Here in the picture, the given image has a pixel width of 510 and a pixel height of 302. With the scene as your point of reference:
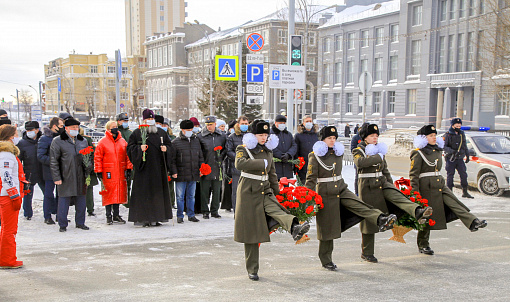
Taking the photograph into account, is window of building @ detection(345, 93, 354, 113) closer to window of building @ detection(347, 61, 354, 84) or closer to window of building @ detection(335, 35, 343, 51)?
window of building @ detection(347, 61, 354, 84)

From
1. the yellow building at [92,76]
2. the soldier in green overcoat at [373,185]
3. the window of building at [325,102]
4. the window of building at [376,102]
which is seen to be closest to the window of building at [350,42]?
the window of building at [376,102]

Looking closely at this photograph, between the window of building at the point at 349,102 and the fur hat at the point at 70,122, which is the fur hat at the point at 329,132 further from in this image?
the window of building at the point at 349,102

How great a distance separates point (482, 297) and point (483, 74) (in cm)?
4238

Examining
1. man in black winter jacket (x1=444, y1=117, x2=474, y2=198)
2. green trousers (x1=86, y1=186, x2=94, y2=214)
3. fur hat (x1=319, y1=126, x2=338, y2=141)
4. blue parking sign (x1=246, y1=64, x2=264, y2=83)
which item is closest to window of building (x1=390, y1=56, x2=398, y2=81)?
blue parking sign (x1=246, y1=64, x2=264, y2=83)

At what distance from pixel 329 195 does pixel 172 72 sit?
9247 cm

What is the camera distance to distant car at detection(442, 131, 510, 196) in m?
13.4

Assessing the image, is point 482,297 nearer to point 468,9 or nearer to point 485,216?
point 485,216

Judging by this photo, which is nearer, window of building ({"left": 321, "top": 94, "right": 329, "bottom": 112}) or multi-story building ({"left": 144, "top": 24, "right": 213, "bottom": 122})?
window of building ({"left": 321, "top": 94, "right": 329, "bottom": 112})

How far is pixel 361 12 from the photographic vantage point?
5797cm

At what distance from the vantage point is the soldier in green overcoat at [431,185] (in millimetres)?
7566

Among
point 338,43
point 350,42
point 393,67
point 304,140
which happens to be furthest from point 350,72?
point 304,140

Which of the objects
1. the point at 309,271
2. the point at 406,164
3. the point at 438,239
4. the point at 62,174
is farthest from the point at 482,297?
the point at 406,164

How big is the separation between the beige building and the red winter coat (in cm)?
13015

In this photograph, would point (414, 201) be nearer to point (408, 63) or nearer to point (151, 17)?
point (408, 63)
